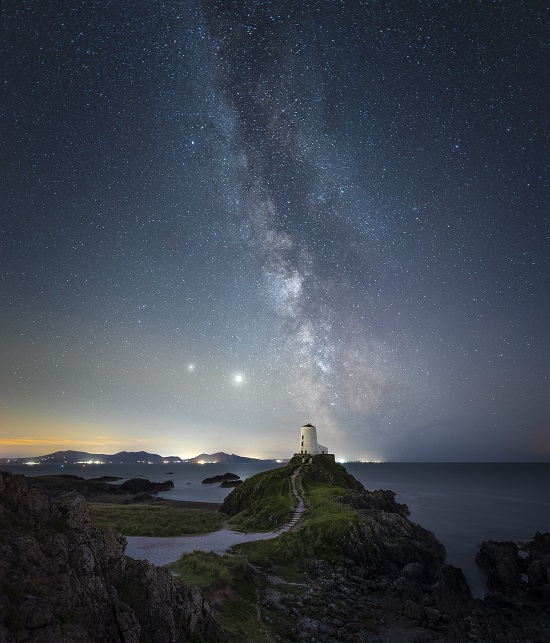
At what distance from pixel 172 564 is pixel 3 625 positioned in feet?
59.7

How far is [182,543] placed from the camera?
3284 centimetres

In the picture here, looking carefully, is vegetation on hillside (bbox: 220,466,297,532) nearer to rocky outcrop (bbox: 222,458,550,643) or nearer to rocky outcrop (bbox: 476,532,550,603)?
rocky outcrop (bbox: 222,458,550,643)

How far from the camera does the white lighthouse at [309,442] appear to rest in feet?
304

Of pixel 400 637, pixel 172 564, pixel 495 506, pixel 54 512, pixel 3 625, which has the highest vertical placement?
pixel 54 512

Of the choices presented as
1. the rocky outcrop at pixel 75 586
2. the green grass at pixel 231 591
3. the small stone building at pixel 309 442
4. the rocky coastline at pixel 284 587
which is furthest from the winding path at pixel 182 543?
the small stone building at pixel 309 442

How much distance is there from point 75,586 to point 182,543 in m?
23.0

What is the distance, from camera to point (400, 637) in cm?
2256

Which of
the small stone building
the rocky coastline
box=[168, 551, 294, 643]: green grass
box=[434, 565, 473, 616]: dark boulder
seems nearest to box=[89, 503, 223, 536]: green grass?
the rocky coastline

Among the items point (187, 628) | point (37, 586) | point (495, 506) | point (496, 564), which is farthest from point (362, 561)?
point (495, 506)

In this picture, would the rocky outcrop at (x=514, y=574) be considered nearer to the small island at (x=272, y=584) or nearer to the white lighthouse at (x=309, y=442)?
the small island at (x=272, y=584)

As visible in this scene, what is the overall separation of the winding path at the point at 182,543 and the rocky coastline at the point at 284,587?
6.75 feet

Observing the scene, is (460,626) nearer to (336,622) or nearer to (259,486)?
(336,622)

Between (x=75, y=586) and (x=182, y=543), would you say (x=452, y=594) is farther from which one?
(x=75, y=586)

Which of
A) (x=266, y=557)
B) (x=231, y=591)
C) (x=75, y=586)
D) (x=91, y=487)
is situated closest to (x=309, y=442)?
(x=91, y=487)
